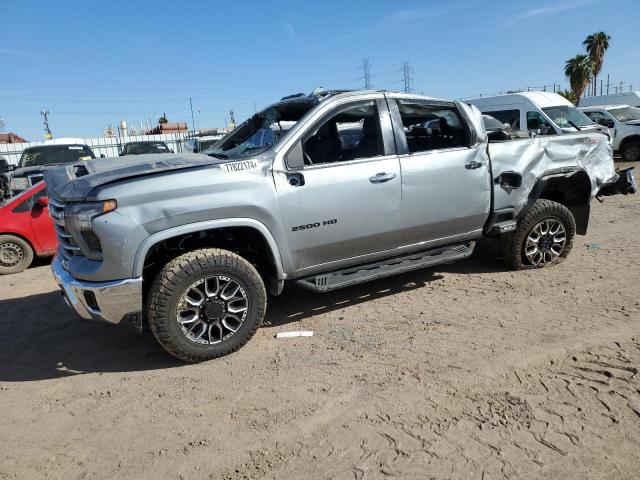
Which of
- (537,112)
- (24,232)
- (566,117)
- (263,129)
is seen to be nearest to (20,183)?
(24,232)

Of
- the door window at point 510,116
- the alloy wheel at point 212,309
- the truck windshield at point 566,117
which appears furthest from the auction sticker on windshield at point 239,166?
the truck windshield at point 566,117

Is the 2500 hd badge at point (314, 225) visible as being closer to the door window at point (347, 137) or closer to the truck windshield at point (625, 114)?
the door window at point (347, 137)

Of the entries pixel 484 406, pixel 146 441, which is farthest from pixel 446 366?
pixel 146 441

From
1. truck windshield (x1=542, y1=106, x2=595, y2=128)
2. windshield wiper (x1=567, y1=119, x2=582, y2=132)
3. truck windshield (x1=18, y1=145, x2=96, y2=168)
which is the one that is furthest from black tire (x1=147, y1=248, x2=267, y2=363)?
truck windshield (x1=542, y1=106, x2=595, y2=128)

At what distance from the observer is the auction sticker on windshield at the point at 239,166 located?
3.66m

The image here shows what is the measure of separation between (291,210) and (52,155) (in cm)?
1073

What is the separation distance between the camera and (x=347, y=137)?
15.8ft

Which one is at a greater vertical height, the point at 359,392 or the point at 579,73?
the point at 579,73

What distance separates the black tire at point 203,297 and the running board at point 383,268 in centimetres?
49

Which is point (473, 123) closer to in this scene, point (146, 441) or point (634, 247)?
point (634, 247)

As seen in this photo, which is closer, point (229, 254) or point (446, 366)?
point (446, 366)

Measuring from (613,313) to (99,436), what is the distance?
417 centimetres

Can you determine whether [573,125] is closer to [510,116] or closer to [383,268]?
[510,116]

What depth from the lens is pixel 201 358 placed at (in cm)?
373
